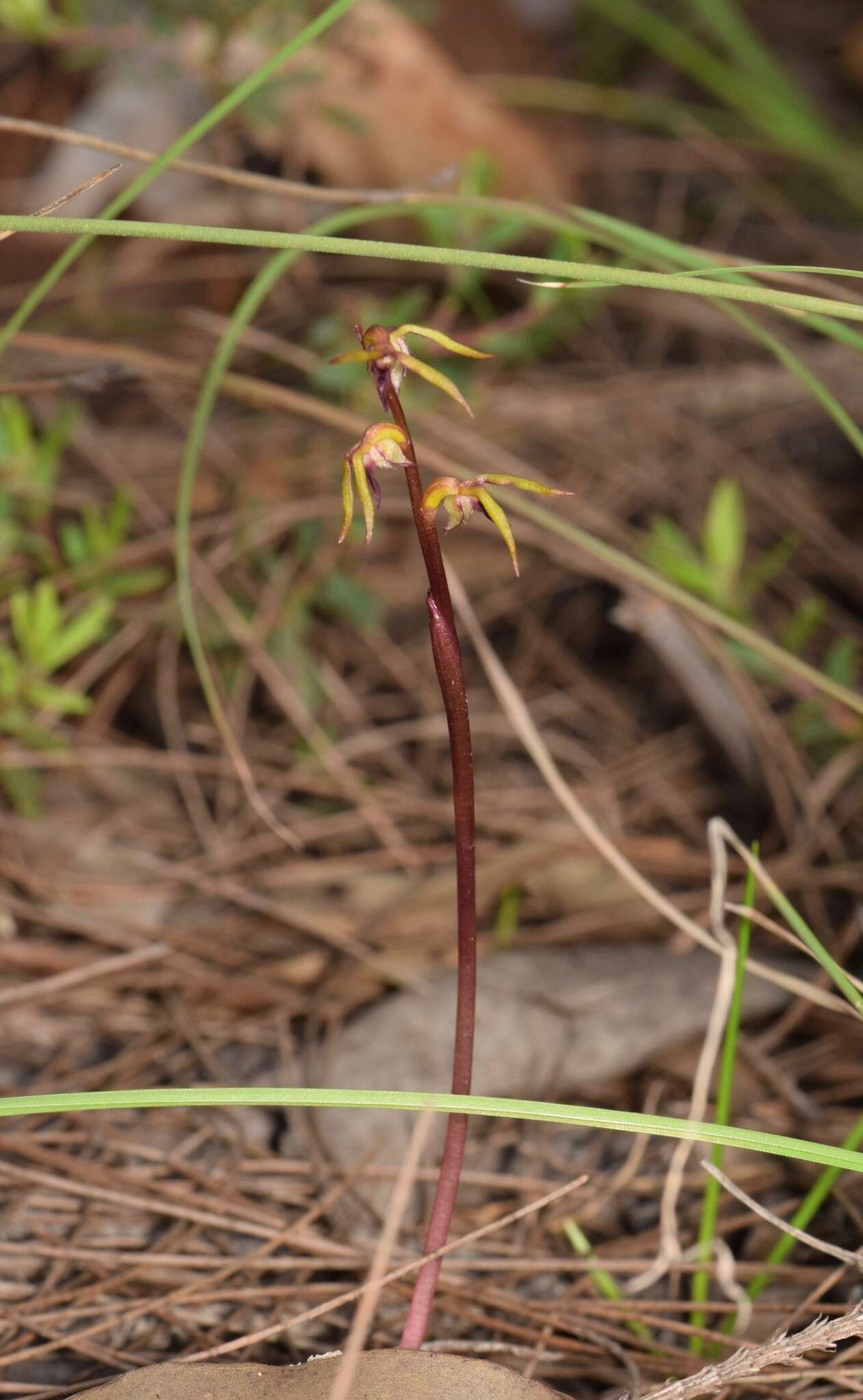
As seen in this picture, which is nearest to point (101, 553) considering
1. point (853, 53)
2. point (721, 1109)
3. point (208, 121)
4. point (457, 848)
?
point (208, 121)

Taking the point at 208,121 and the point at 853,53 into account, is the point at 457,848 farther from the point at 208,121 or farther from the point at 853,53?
the point at 853,53

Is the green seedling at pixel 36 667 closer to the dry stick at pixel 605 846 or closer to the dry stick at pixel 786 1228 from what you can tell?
the dry stick at pixel 605 846

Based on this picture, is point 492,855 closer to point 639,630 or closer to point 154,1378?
point 639,630

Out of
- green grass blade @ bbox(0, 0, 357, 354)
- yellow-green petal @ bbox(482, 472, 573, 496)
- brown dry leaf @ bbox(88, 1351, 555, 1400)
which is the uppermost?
green grass blade @ bbox(0, 0, 357, 354)

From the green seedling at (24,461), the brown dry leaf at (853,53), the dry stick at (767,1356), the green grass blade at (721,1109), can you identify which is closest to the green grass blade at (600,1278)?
the green grass blade at (721,1109)

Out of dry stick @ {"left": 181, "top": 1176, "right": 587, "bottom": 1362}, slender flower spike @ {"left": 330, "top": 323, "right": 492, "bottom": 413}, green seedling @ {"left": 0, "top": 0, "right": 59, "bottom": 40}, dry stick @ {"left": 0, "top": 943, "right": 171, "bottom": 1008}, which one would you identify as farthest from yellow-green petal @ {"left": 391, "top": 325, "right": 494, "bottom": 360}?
green seedling @ {"left": 0, "top": 0, "right": 59, "bottom": 40}

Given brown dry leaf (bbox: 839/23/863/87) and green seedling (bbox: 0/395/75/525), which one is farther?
brown dry leaf (bbox: 839/23/863/87)

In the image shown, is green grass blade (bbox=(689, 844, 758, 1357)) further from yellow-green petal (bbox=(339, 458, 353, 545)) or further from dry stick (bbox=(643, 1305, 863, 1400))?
yellow-green petal (bbox=(339, 458, 353, 545))
